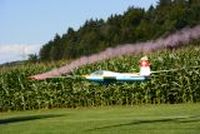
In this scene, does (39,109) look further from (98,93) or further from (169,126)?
(169,126)

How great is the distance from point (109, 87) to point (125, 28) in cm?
681

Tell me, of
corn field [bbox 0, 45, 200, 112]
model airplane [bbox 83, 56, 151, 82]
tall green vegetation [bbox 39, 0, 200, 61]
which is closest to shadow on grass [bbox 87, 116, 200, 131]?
model airplane [bbox 83, 56, 151, 82]

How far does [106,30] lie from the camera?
141 ft

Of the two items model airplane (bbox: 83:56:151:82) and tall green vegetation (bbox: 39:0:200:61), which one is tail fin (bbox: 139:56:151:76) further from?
tall green vegetation (bbox: 39:0:200:61)

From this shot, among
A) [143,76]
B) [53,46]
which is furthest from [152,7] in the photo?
[143,76]

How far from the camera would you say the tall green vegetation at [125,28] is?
3653 centimetres

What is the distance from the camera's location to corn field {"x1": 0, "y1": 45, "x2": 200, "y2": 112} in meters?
34.4

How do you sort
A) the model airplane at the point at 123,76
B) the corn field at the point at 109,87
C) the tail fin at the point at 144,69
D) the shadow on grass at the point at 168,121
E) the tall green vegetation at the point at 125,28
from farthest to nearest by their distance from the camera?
the tall green vegetation at the point at 125,28, the corn field at the point at 109,87, the shadow on grass at the point at 168,121, the tail fin at the point at 144,69, the model airplane at the point at 123,76

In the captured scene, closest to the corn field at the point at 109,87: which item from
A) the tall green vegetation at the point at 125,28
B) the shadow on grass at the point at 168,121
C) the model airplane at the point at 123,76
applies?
the tall green vegetation at the point at 125,28

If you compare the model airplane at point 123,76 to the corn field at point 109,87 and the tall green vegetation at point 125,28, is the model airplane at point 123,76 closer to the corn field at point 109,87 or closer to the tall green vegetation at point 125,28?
the corn field at point 109,87

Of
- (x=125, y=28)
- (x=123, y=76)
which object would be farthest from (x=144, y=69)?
(x=125, y=28)

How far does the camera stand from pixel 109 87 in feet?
120

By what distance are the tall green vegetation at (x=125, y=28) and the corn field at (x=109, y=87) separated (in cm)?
142

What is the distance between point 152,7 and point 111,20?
2.81 meters
